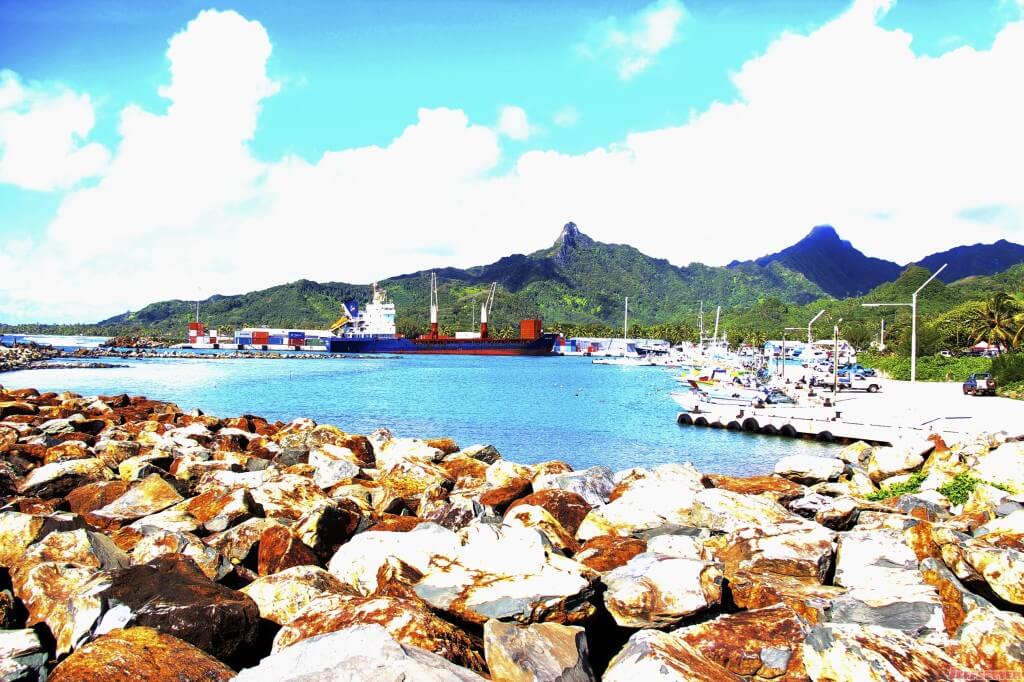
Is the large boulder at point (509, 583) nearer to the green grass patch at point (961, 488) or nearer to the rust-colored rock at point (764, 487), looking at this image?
the rust-colored rock at point (764, 487)

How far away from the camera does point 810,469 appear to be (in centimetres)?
1389

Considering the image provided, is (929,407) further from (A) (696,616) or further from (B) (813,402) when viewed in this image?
(A) (696,616)

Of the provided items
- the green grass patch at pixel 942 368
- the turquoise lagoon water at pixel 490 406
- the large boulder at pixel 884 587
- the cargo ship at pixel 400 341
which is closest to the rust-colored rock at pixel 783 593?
the large boulder at pixel 884 587

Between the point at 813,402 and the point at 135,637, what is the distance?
139ft

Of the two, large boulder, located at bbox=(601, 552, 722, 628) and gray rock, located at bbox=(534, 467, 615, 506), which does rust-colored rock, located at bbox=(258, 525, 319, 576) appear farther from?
gray rock, located at bbox=(534, 467, 615, 506)

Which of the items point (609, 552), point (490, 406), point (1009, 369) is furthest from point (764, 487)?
point (1009, 369)

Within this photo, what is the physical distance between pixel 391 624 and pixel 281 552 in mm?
2359

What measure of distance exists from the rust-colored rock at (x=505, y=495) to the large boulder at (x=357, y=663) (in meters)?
4.91

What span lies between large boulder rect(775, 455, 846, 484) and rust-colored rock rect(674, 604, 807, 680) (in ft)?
30.4

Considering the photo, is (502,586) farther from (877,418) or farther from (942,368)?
(942,368)

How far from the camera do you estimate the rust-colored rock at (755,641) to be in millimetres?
4684

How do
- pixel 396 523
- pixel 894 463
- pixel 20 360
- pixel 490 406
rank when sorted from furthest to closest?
pixel 20 360
pixel 490 406
pixel 894 463
pixel 396 523

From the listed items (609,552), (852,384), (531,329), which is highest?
(531,329)

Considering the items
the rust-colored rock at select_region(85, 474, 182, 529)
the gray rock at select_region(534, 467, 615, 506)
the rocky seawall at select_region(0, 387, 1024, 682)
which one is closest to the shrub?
the rocky seawall at select_region(0, 387, 1024, 682)
